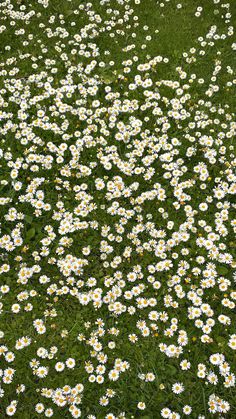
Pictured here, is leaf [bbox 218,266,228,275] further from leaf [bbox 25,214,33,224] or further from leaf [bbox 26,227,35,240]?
leaf [bbox 25,214,33,224]

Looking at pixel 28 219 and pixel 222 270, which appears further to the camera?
pixel 28 219

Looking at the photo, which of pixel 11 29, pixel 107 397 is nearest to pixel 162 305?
pixel 107 397

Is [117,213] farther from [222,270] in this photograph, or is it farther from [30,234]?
[222,270]

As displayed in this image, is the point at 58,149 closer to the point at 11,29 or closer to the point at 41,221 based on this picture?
the point at 41,221

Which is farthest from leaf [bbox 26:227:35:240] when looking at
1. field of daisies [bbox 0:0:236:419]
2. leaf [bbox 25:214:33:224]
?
leaf [bbox 25:214:33:224]

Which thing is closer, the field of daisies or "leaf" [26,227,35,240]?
the field of daisies

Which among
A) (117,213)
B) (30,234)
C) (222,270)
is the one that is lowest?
(30,234)

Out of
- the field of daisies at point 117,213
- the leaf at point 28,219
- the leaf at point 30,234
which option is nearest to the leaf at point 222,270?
the field of daisies at point 117,213

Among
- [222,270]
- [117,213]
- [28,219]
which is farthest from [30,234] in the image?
[222,270]

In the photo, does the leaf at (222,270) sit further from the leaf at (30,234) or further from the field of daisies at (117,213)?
the leaf at (30,234)
